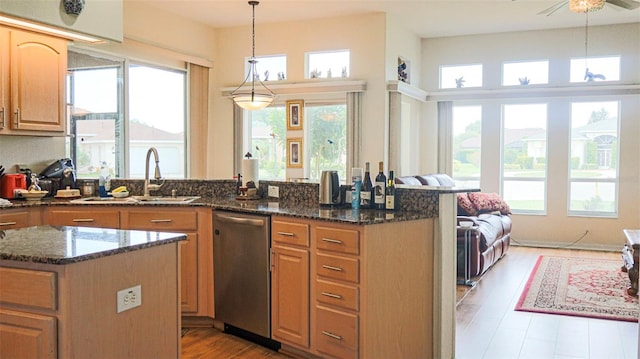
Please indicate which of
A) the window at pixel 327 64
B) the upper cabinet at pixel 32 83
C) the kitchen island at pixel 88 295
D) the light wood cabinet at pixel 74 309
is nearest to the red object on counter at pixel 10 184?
the upper cabinet at pixel 32 83

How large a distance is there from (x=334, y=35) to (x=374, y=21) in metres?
0.55

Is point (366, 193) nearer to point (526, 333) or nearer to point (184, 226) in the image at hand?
point (184, 226)

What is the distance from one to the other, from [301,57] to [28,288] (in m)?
5.58

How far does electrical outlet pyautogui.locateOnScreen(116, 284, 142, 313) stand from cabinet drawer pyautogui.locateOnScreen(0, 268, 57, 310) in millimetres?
241

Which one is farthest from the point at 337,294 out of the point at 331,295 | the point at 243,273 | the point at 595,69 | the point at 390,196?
the point at 595,69

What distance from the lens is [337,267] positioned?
9.40 ft

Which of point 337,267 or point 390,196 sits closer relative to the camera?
point 337,267

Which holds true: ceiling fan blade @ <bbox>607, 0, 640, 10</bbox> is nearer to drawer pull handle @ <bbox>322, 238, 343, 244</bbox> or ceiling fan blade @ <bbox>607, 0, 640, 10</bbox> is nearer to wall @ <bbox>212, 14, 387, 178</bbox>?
wall @ <bbox>212, 14, 387, 178</bbox>

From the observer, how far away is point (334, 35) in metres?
6.68

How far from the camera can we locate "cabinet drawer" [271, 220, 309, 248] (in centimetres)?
303

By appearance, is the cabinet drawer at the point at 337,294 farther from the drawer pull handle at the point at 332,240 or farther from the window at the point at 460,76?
the window at the point at 460,76

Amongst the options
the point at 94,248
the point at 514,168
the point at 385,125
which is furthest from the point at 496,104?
the point at 94,248

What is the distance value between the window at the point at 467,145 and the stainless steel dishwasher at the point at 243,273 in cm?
518

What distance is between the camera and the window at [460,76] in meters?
7.80
